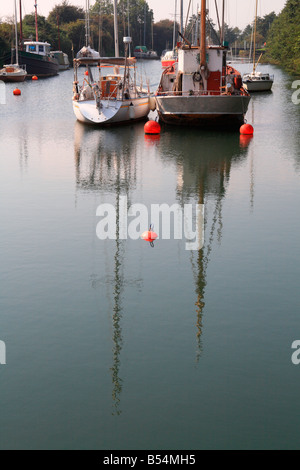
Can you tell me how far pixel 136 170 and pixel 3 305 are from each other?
514 inches

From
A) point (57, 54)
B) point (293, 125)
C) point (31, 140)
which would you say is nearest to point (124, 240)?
point (31, 140)

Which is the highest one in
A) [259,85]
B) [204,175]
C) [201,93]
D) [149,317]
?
[259,85]

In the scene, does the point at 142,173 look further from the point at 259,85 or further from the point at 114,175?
the point at 259,85

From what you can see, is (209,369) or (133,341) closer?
(209,369)

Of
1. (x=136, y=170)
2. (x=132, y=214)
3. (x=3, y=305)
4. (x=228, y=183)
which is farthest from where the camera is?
(x=136, y=170)

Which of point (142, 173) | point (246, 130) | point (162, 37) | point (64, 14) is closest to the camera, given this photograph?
point (142, 173)

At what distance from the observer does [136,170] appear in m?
24.5

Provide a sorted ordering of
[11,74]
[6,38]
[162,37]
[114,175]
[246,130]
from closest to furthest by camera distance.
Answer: [114,175] → [246,130] → [11,74] → [6,38] → [162,37]

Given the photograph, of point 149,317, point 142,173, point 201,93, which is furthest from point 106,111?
point 149,317

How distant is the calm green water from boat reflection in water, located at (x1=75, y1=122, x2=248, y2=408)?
64 millimetres

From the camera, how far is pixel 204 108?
33.2m

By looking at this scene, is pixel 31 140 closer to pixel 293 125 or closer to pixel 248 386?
pixel 293 125

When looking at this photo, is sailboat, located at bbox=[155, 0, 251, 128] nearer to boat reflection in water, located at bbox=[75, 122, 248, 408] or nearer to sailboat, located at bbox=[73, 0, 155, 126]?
boat reflection in water, located at bbox=[75, 122, 248, 408]

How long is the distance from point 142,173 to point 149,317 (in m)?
12.8
